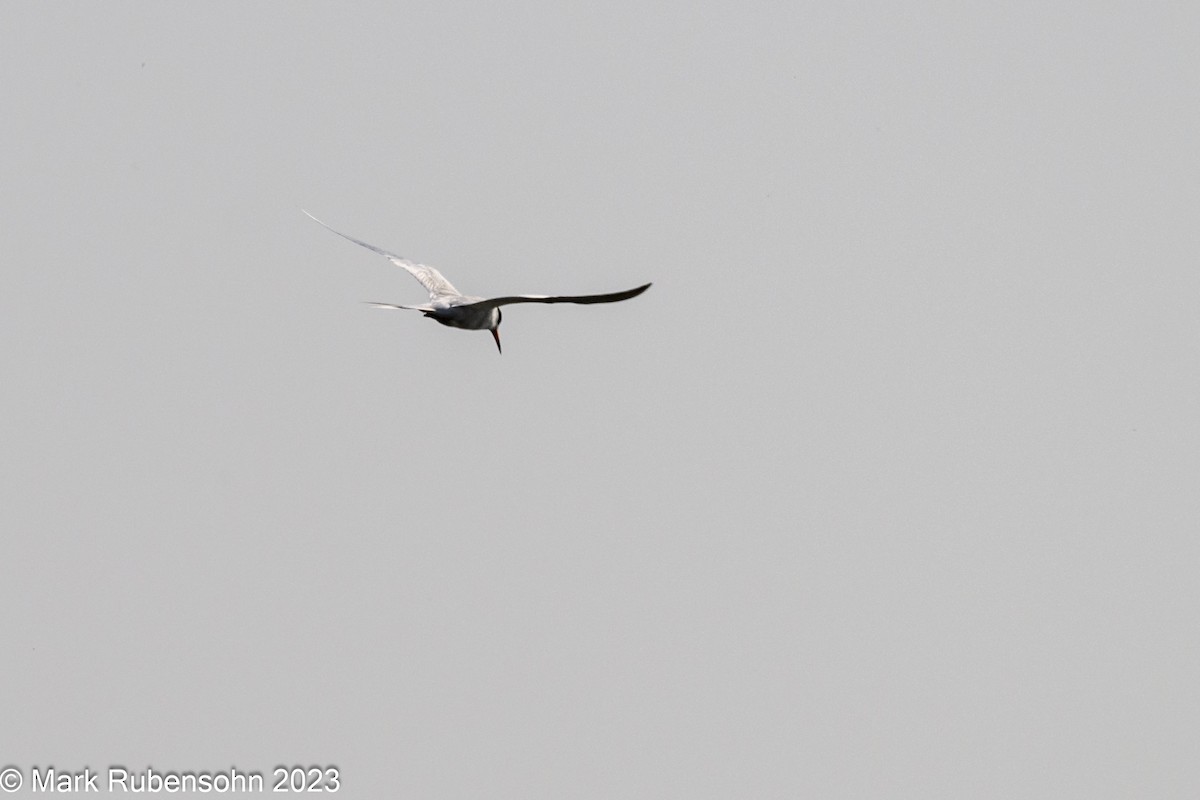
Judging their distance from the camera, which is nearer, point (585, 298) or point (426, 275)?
point (585, 298)

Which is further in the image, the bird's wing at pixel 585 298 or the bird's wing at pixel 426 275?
the bird's wing at pixel 426 275

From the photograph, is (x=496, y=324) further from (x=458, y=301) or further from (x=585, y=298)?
(x=585, y=298)

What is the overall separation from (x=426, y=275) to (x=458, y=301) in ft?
7.17

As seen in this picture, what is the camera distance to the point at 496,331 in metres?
21.9

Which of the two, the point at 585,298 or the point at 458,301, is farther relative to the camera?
the point at 458,301

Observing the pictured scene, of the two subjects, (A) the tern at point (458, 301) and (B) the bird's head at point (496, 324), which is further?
(B) the bird's head at point (496, 324)

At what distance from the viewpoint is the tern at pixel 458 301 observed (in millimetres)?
17000

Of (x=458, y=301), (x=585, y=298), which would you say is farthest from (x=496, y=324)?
(x=585, y=298)

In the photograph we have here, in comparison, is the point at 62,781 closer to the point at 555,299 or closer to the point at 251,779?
the point at 251,779

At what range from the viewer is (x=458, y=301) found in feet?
67.9

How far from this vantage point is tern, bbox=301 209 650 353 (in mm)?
17000

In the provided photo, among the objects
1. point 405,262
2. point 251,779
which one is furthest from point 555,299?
point 251,779

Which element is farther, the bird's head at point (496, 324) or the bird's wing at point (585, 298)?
the bird's head at point (496, 324)

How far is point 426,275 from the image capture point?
74.7 ft
